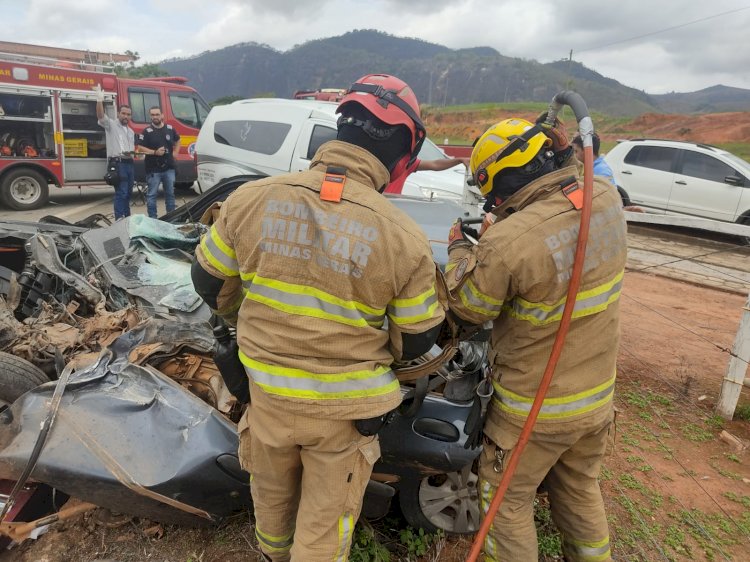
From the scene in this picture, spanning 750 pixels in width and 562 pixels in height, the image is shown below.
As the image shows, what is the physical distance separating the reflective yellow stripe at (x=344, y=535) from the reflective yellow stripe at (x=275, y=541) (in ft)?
0.86

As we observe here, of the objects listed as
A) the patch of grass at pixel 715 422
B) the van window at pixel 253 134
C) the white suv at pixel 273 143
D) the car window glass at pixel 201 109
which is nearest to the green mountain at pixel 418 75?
the car window glass at pixel 201 109

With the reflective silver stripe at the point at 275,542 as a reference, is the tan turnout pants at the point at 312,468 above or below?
above

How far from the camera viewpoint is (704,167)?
29.4 feet

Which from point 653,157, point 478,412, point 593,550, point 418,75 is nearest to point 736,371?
point 593,550

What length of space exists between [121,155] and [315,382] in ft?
25.9

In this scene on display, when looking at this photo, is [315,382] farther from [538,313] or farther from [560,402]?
[560,402]

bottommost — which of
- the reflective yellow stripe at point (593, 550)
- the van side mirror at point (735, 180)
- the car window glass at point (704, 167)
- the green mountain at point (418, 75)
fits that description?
the reflective yellow stripe at point (593, 550)

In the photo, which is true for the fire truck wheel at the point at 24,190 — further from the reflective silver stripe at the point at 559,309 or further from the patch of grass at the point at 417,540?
the reflective silver stripe at the point at 559,309

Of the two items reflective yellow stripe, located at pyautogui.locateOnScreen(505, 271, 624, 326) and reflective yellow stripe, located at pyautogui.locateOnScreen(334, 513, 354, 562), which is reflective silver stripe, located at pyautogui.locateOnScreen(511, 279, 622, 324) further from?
reflective yellow stripe, located at pyautogui.locateOnScreen(334, 513, 354, 562)

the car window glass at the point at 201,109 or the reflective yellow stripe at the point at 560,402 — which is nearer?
the reflective yellow stripe at the point at 560,402

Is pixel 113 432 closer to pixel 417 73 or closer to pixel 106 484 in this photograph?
pixel 106 484

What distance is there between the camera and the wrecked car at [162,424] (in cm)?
212

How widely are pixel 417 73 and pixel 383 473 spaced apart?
384 feet

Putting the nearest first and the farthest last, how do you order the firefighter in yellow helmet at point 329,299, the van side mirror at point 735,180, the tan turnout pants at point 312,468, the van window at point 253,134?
the firefighter in yellow helmet at point 329,299 < the tan turnout pants at point 312,468 < the van window at point 253,134 < the van side mirror at point 735,180
